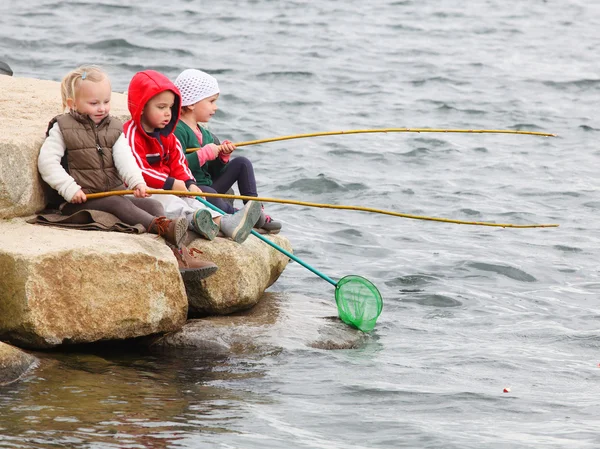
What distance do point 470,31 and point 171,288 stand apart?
50.3 feet

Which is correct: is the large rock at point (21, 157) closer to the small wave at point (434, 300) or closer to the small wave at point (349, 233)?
the small wave at point (434, 300)

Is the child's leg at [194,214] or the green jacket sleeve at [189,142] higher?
the green jacket sleeve at [189,142]

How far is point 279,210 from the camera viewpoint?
11.1 m

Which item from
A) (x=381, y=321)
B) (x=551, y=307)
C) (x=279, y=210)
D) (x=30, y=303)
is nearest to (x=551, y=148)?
(x=279, y=210)

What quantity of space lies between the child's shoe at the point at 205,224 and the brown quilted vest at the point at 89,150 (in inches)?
21.0

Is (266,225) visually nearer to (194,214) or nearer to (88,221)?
(194,214)

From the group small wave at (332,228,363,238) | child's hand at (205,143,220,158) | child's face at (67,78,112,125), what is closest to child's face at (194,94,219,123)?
child's hand at (205,143,220,158)

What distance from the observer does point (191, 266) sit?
6.54 metres

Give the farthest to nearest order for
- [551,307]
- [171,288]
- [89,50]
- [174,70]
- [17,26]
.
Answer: [17,26] → [89,50] → [174,70] → [551,307] → [171,288]

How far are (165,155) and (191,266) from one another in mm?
901

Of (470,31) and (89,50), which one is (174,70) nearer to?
(89,50)

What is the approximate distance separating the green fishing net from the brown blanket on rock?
59.0 inches

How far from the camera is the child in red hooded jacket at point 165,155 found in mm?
6816

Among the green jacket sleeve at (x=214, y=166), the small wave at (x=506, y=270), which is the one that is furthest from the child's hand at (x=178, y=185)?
the small wave at (x=506, y=270)
